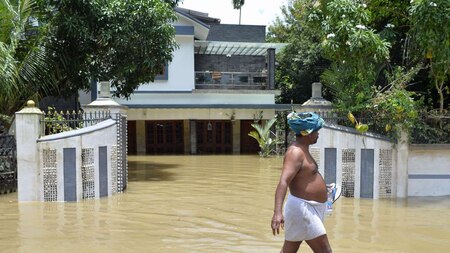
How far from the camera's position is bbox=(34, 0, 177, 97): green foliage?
42.5ft

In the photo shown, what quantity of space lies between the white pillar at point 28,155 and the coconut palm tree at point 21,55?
1736 mm

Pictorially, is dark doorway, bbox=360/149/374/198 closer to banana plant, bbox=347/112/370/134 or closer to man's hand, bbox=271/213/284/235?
banana plant, bbox=347/112/370/134

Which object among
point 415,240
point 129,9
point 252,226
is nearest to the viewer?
point 415,240

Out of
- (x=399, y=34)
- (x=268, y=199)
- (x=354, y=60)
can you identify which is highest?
(x=399, y=34)

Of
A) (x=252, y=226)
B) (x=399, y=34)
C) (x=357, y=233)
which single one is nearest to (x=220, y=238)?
(x=252, y=226)

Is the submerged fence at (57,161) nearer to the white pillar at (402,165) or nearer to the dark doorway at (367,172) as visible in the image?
the dark doorway at (367,172)

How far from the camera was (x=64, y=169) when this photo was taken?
8938 millimetres

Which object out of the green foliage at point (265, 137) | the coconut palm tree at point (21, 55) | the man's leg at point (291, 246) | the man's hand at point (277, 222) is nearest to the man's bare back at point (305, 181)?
the man's hand at point (277, 222)

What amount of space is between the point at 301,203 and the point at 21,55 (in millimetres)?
10154

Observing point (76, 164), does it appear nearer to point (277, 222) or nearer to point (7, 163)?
point (7, 163)

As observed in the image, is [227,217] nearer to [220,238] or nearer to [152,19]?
[220,238]

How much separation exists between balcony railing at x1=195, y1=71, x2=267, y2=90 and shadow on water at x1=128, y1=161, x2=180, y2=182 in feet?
20.7

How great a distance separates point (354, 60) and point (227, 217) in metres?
5.03

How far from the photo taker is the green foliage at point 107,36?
1295 centimetres
